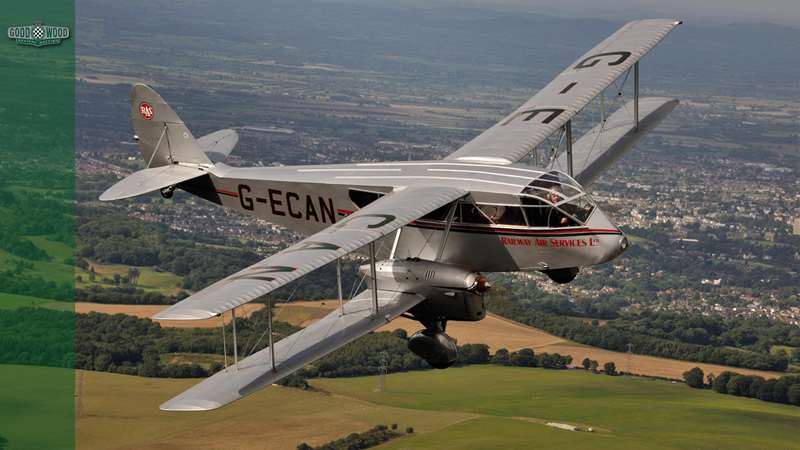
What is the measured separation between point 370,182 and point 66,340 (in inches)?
2305

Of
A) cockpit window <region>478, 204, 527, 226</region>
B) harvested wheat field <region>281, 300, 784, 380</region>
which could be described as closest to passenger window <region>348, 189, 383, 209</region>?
cockpit window <region>478, 204, 527, 226</region>

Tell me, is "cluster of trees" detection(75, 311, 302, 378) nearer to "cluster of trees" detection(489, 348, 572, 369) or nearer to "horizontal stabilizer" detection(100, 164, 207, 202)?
"cluster of trees" detection(489, 348, 572, 369)

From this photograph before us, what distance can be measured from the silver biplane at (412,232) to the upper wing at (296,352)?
4 cm

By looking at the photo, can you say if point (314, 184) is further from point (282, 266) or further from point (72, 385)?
point (72, 385)

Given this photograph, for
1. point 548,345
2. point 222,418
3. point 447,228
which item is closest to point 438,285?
point 447,228

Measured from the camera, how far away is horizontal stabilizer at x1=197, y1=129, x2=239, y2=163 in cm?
4632

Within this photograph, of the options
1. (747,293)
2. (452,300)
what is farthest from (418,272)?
(747,293)

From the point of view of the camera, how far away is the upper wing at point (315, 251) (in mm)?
26969

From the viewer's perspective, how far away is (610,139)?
49.0 m

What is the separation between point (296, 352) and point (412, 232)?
6147mm

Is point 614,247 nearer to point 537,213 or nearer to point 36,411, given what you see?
point 537,213

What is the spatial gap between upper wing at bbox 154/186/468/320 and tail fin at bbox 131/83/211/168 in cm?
1181

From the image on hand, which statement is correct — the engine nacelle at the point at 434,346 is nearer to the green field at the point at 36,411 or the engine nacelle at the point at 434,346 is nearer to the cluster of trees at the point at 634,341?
the green field at the point at 36,411

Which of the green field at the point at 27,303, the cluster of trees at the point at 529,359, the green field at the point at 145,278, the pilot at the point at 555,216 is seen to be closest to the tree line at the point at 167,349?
the cluster of trees at the point at 529,359
